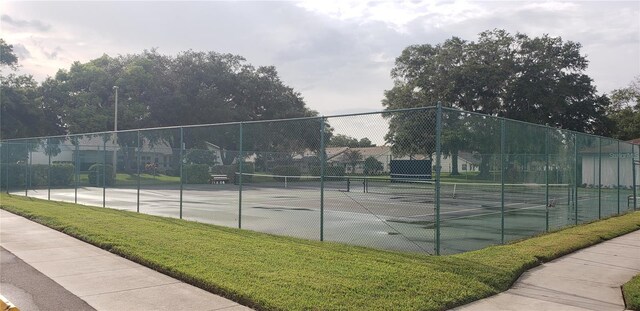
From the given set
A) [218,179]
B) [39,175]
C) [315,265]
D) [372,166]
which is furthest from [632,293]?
[39,175]

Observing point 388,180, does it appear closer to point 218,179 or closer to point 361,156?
point 361,156

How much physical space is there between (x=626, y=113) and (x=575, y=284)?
186 feet

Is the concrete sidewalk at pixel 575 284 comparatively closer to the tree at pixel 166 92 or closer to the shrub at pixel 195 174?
the shrub at pixel 195 174

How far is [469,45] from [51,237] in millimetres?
41458

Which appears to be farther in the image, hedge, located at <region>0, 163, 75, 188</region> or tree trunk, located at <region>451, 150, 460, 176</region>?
hedge, located at <region>0, 163, 75, 188</region>

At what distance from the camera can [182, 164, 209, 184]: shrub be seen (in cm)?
1504

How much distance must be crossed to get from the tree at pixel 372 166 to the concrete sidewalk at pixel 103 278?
14.4 feet

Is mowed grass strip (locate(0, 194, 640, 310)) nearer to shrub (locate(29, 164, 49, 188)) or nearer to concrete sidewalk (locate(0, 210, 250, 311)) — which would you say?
concrete sidewalk (locate(0, 210, 250, 311))

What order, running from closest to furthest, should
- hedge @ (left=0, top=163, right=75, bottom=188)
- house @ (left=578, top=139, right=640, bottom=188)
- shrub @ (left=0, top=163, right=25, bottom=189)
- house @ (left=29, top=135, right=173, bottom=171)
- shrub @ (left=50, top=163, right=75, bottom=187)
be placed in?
1. house @ (left=29, top=135, right=173, bottom=171)
2. house @ (left=578, top=139, right=640, bottom=188)
3. shrub @ (left=0, top=163, right=25, bottom=189)
4. hedge @ (left=0, top=163, right=75, bottom=188)
5. shrub @ (left=50, top=163, right=75, bottom=187)

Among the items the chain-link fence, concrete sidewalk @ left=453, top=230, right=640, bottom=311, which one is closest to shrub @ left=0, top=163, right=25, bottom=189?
the chain-link fence

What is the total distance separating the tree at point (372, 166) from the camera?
9.65 m

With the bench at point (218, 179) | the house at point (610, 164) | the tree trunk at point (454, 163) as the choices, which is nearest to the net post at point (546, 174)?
the tree trunk at point (454, 163)

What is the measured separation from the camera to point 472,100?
4453 cm

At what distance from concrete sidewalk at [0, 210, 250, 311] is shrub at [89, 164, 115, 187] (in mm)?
8600
